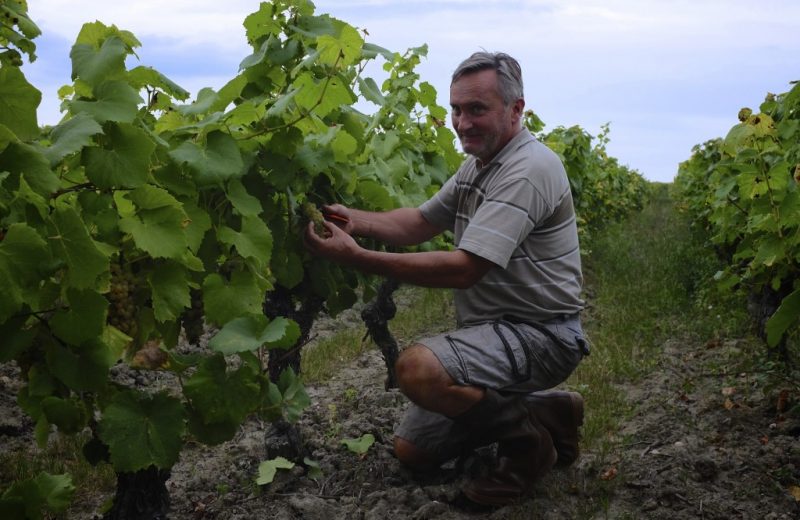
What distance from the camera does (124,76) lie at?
2.29 meters

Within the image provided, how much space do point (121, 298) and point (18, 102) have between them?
0.59m

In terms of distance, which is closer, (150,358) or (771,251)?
(150,358)

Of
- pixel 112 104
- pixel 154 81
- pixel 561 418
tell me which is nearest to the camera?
pixel 112 104

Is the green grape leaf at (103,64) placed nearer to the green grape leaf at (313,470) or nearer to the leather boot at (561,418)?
the green grape leaf at (313,470)

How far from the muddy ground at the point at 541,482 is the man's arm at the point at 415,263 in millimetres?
877

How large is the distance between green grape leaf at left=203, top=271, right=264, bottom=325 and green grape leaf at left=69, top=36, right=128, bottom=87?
0.59 meters

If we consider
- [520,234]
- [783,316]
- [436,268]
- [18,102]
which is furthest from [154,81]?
[783,316]

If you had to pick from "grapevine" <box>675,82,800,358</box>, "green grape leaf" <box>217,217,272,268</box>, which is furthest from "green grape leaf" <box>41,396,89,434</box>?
"grapevine" <box>675,82,800,358</box>

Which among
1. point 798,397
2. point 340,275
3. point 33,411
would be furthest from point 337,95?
point 798,397

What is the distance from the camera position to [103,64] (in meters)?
2.20

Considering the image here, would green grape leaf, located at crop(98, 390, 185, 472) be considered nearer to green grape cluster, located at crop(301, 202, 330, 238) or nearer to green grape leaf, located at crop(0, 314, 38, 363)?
green grape leaf, located at crop(0, 314, 38, 363)

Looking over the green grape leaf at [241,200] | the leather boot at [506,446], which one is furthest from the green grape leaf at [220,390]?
the leather boot at [506,446]

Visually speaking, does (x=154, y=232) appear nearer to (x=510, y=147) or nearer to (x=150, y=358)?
(x=150, y=358)

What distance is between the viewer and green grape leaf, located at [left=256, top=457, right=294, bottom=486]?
3.37m
